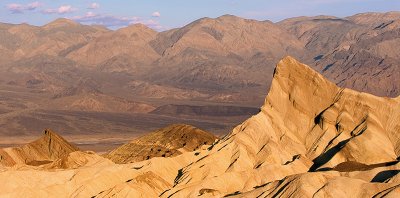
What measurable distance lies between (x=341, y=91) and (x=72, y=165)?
1832 inches

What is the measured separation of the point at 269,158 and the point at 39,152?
52.9 m

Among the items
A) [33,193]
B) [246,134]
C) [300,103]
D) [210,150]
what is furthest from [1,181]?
[300,103]

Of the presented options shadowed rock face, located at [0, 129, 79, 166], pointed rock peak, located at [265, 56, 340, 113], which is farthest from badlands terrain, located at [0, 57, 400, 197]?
shadowed rock face, located at [0, 129, 79, 166]

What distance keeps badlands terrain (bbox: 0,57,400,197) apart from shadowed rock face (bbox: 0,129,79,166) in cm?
28

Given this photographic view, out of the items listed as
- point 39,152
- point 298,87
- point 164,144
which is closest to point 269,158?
point 298,87

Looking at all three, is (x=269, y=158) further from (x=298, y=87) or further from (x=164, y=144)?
(x=164, y=144)

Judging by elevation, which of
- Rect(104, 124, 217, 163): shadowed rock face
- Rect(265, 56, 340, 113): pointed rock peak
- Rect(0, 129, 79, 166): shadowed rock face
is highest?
Rect(265, 56, 340, 113): pointed rock peak

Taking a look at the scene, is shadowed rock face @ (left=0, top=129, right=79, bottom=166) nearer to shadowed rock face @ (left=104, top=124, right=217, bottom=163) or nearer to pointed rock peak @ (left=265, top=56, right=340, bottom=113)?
shadowed rock face @ (left=104, top=124, right=217, bottom=163)

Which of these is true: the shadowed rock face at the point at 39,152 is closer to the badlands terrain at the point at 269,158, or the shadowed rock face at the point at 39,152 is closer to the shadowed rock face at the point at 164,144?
the badlands terrain at the point at 269,158

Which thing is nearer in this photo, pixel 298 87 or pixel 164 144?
pixel 298 87

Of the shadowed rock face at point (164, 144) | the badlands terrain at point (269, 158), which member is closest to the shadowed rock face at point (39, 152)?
the badlands terrain at point (269, 158)

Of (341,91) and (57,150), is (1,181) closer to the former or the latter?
(57,150)

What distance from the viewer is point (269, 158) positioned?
99750mm

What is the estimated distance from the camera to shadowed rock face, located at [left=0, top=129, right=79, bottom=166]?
127 metres
